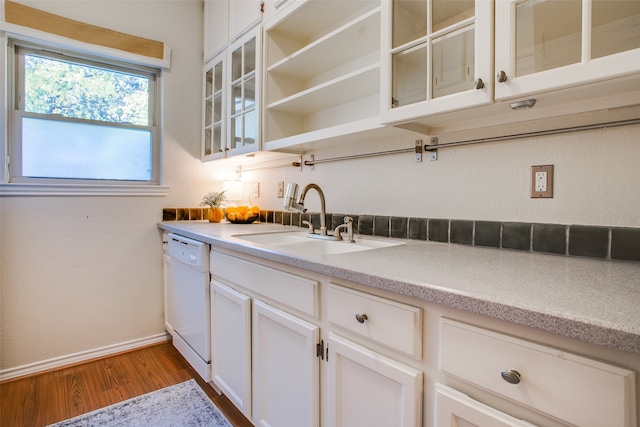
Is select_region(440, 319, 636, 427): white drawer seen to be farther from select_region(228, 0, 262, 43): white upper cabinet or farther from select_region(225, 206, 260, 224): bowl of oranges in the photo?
select_region(228, 0, 262, 43): white upper cabinet

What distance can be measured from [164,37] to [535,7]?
2447 mm

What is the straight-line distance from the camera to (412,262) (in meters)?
0.95

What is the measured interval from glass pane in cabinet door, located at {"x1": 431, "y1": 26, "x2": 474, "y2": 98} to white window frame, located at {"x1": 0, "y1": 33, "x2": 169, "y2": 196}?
2097 mm

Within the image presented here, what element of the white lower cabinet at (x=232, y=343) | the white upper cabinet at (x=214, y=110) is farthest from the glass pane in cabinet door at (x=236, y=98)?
the white lower cabinet at (x=232, y=343)

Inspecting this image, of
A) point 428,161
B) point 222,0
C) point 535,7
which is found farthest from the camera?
point 222,0

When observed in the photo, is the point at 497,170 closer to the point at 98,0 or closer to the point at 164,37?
the point at 164,37

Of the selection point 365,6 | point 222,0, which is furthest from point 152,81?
point 365,6

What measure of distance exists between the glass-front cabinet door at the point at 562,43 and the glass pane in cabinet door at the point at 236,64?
1654 millimetres

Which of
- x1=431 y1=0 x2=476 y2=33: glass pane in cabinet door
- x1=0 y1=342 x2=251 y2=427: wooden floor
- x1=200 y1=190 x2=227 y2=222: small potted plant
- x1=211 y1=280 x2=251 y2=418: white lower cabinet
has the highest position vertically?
x1=431 y1=0 x2=476 y2=33: glass pane in cabinet door

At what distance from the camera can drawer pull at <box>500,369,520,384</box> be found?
0.58m

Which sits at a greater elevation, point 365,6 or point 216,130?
point 365,6

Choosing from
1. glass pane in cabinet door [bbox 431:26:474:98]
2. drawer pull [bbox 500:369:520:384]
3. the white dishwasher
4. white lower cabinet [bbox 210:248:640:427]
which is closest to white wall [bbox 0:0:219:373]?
the white dishwasher

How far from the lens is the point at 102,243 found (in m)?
2.24

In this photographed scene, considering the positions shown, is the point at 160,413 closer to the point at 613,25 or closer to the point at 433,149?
the point at 433,149
